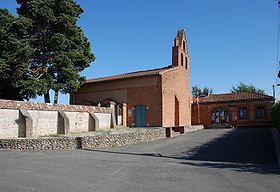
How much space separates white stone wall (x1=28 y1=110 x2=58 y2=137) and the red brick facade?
23.3 meters

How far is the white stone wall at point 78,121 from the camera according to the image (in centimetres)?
2488

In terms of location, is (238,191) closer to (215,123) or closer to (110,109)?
(110,109)

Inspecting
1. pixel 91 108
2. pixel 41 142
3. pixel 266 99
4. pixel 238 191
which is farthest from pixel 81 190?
pixel 266 99

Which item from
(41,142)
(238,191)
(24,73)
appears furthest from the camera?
(24,73)

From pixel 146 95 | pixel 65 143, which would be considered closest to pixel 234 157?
pixel 65 143

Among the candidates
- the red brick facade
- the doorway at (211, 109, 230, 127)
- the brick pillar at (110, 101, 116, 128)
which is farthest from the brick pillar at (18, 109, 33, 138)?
the doorway at (211, 109, 230, 127)

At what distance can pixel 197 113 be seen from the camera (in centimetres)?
4138

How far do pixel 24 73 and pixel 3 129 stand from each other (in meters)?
11.0

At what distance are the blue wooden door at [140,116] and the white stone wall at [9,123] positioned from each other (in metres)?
13.5

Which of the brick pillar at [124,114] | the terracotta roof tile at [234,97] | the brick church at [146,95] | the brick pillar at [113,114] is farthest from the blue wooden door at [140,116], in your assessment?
the terracotta roof tile at [234,97]

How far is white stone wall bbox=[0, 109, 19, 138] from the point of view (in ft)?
62.6

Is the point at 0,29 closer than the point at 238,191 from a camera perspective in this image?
No

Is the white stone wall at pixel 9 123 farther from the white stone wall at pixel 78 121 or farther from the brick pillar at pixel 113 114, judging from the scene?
the brick pillar at pixel 113 114

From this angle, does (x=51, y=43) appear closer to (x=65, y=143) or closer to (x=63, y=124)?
(x=63, y=124)
